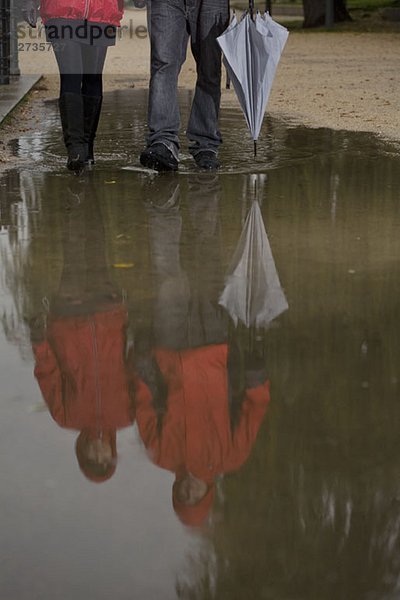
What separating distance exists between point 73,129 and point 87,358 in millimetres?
4330

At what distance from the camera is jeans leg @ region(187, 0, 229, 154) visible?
29.3 feet

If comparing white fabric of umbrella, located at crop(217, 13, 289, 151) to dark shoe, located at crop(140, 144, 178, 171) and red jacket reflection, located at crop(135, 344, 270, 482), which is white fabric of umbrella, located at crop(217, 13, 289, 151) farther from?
red jacket reflection, located at crop(135, 344, 270, 482)

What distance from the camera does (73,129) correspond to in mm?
8875

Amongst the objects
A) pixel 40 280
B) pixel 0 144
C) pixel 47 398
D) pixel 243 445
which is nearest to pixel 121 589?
pixel 243 445

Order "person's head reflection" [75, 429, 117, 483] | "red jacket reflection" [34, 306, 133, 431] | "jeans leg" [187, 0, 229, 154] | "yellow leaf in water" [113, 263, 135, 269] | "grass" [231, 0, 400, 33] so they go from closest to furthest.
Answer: "person's head reflection" [75, 429, 117, 483] → "red jacket reflection" [34, 306, 133, 431] → "yellow leaf in water" [113, 263, 135, 269] → "jeans leg" [187, 0, 229, 154] → "grass" [231, 0, 400, 33]

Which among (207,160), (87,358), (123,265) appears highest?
(87,358)

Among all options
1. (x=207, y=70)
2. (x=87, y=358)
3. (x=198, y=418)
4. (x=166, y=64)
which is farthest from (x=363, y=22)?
(x=198, y=418)

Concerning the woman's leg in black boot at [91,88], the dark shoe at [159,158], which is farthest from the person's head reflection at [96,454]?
the woman's leg in black boot at [91,88]

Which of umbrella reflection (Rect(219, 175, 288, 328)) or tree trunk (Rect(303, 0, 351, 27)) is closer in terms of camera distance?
umbrella reflection (Rect(219, 175, 288, 328))

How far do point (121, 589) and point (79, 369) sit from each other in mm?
1627

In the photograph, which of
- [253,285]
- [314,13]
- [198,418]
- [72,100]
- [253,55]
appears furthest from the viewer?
[314,13]

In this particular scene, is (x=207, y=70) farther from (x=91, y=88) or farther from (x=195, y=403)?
(x=195, y=403)

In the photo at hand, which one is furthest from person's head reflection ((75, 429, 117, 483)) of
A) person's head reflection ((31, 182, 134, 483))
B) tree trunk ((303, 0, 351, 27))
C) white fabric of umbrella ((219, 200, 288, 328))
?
tree trunk ((303, 0, 351, 27))

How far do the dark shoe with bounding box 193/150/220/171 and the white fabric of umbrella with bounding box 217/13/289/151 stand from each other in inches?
15.3
